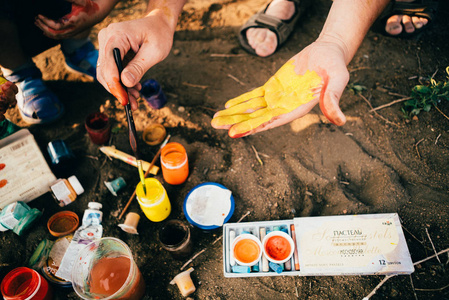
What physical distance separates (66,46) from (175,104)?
140 cm

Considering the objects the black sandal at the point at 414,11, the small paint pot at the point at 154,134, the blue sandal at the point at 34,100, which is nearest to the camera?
the small paint pot at the point at 154,134

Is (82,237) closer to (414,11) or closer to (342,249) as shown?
(342,249)

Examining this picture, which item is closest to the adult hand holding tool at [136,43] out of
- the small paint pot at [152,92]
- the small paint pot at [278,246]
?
the small paint pot at [152,92]

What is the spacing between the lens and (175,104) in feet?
9.97

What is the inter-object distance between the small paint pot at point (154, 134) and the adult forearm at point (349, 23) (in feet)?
5.69

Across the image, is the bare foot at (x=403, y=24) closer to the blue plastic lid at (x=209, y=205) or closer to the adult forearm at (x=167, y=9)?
the adult forearm at (x=167, y=9)

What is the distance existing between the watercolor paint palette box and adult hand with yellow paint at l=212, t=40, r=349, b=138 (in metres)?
0.81

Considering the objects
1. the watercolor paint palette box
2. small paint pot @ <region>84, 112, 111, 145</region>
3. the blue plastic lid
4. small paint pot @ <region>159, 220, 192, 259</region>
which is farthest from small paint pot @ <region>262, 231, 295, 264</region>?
small paint pot @ <region>84, 112, 111, 145</region>

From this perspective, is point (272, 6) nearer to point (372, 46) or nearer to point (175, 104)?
point (372, 46)

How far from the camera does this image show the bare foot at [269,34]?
3.25 m

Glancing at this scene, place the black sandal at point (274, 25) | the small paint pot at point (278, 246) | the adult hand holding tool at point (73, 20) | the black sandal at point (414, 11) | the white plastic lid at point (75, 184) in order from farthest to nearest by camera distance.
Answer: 1. the black sandal at point (274, 25)
2. the black sandal at point (414, 11)
3. the adult hand holding tool at point (73, 20)
4. the white plastic lid at point (75, 184)
5. the small paint pot at point (278, 246)

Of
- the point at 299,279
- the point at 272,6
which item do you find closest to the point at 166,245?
the point at 299,279

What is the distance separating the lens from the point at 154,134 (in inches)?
111

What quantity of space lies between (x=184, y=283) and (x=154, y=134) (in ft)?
4.75
